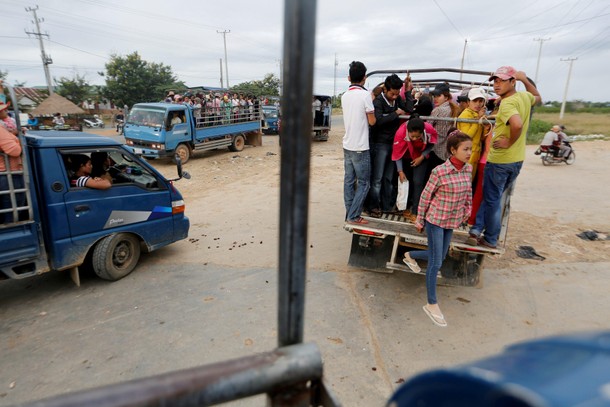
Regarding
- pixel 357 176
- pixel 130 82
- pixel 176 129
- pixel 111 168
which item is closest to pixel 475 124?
pixel 357 176

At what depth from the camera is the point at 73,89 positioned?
131 ft

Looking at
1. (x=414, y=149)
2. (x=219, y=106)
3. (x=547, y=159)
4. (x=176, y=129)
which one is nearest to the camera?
(x=414, y=149)

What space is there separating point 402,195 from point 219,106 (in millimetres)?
11994

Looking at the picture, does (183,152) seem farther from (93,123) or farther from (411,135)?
(93,123)

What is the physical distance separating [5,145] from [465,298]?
505 cm

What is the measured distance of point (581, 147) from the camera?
18.3m

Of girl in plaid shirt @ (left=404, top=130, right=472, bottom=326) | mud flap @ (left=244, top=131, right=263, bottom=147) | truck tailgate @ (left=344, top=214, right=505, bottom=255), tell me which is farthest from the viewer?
mud flap @ (left=244, top=131, right=263, bottom=147)

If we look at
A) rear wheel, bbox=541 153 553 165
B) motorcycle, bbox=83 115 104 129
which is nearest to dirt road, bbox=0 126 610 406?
rear wheel, bbox=541 153 553 165

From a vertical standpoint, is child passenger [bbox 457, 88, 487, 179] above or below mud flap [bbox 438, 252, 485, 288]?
above

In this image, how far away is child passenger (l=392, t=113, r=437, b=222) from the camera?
419 cm

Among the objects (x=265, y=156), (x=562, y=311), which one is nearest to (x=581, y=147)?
(x=265, y=156)

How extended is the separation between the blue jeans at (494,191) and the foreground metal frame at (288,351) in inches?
138

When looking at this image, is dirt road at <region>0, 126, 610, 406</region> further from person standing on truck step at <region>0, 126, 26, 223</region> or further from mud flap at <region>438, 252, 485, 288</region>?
person standing on truck step at <region>0, 126, 26, 223</region>

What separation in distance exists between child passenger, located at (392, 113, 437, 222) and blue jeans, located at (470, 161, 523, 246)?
797 millimetres
